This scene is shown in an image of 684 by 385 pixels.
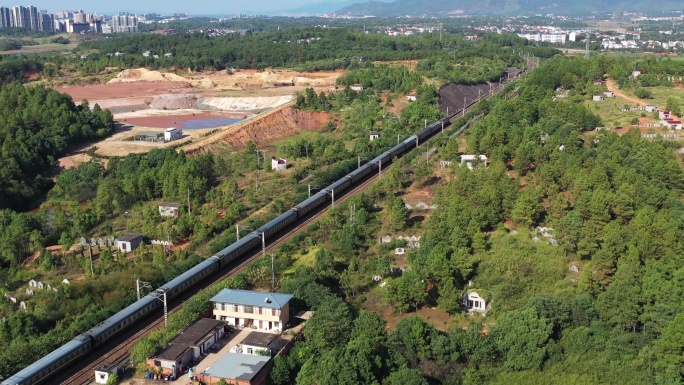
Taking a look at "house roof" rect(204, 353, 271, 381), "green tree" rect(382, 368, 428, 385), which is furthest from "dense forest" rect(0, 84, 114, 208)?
"green tree" rect(382, 368, 428, 385)

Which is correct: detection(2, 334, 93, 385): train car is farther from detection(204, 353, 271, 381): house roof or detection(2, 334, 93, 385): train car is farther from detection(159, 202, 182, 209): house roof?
detection(159, 202, 182, 209): house roof

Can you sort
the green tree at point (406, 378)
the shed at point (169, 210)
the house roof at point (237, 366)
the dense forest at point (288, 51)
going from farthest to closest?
the dense forest at point (288, 51), the shed at point (169, 210), the house roof at point (237, 366), the green tree at point (406, 378)

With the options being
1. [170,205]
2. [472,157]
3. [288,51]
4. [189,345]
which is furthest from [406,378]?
[288,51]

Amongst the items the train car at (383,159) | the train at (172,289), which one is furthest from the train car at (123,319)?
the train car at (383,159)

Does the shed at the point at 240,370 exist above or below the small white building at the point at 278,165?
below

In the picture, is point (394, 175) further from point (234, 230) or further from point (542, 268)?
point (542, 268)

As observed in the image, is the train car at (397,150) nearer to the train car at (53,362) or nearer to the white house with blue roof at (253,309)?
the white house with blue roof at (253,309)

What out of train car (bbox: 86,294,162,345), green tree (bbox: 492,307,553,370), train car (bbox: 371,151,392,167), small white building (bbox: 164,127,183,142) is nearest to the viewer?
green tree (bbox: 492,307,553,370)
